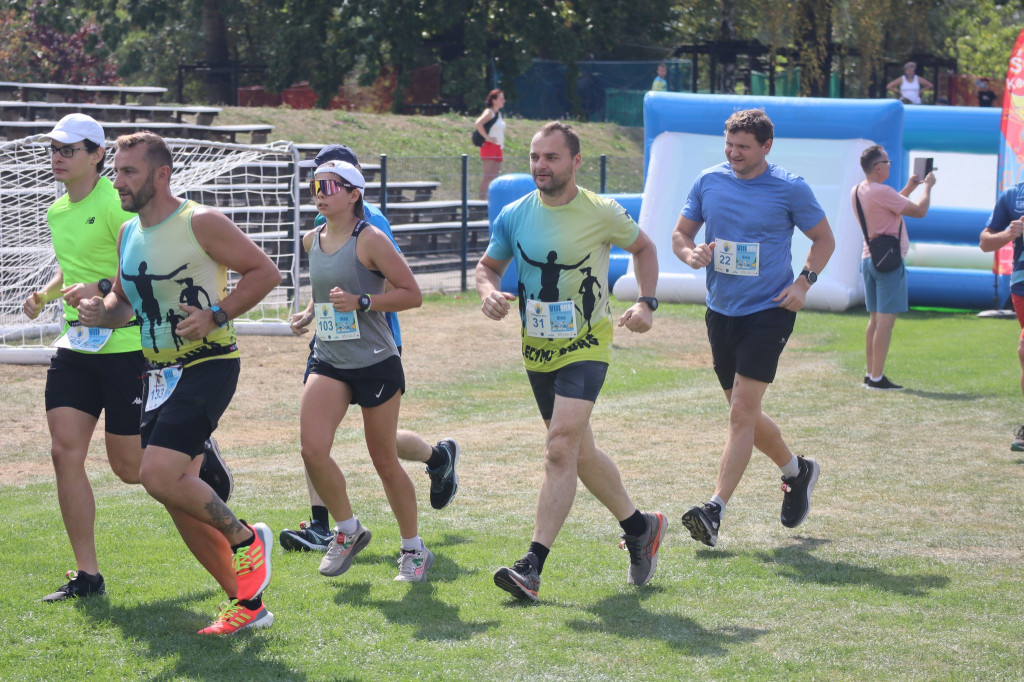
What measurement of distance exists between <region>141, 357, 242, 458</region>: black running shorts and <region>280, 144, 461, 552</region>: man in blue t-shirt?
744 mm

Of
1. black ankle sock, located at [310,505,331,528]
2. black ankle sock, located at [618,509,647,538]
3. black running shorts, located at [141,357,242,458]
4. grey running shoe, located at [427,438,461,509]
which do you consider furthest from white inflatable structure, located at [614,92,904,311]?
black running shorts, located at [141,357,242,458]

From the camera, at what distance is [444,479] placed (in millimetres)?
6426

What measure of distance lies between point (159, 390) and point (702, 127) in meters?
12.3

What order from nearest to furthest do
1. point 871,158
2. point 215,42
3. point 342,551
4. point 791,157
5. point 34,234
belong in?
point 342,551
point 871,158
point 34,234
point 791,157
point 215,42

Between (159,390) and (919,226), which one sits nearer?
(159,390)

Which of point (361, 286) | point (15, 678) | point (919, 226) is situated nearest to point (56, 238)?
point (361, 286)

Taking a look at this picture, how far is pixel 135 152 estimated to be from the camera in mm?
4660

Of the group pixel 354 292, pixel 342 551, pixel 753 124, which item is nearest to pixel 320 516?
pixel 342 551

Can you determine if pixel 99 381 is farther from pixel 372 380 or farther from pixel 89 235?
pixel 372 380

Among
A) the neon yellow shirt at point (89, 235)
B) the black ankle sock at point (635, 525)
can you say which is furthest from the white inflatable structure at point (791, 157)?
the neon yellow shirt at point (89, 235)

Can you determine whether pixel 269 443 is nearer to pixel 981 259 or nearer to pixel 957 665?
pixel 957 665

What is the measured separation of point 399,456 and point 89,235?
73.2 inches

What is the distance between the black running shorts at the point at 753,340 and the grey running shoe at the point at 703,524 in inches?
29.1

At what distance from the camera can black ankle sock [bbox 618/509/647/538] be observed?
17.5 ft
